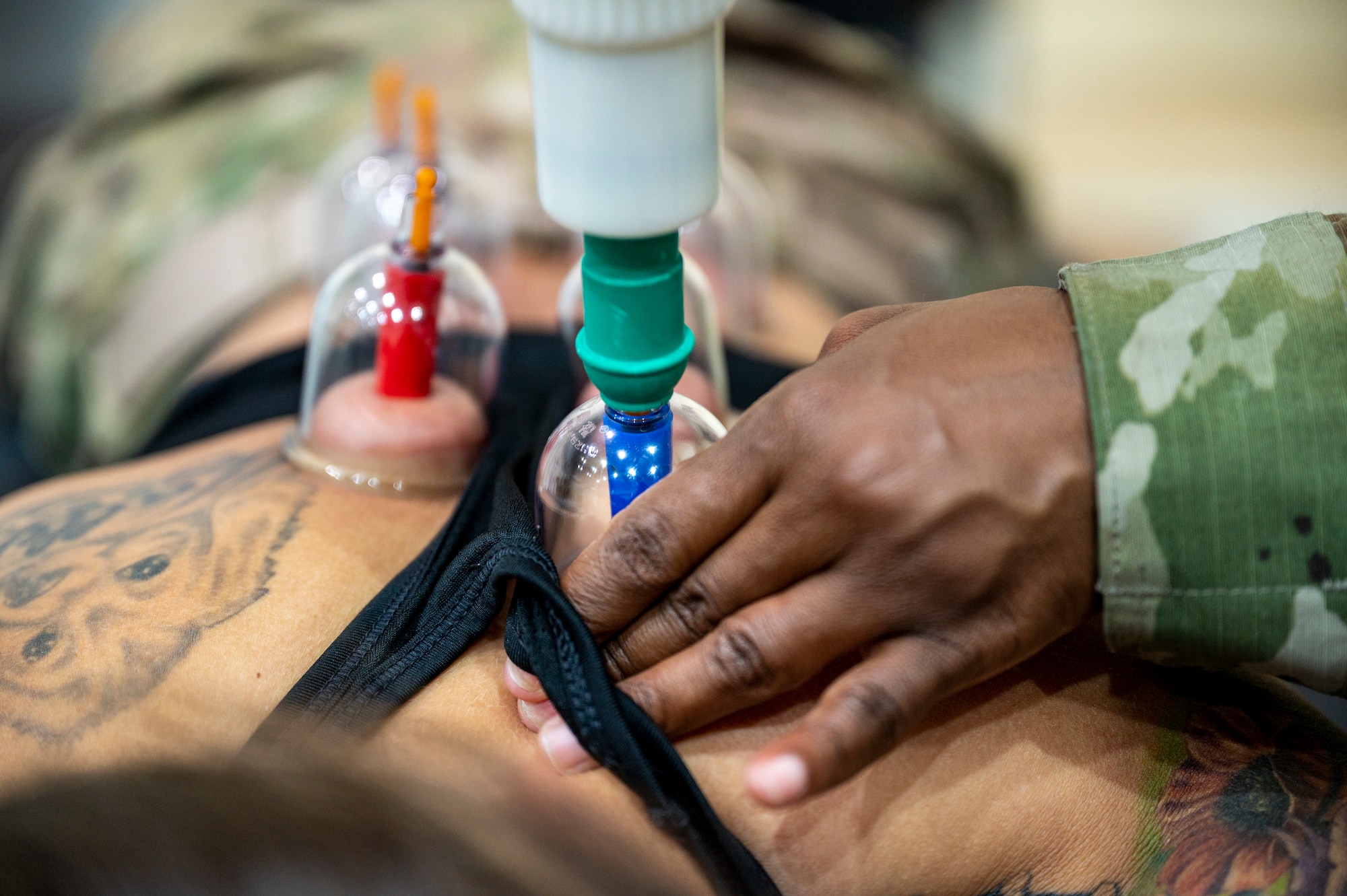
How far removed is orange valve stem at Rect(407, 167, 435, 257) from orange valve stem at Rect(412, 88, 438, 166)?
25 cm

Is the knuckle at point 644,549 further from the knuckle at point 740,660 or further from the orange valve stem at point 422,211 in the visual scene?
the orange valve stem at point 422,211

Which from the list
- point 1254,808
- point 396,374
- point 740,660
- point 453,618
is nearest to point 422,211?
point 396,374

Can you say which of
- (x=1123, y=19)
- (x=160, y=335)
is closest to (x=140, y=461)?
(x=160, y=335)

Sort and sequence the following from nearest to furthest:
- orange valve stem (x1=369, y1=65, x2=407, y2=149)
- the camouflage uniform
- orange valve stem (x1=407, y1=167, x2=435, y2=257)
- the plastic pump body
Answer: the plastic pump body < orange valve stem (x1=407, y1=167, x2=435, y2=257) < orange valve stem (x1=369, y1=65, x2=407, y2=149) < the camouflage uniform

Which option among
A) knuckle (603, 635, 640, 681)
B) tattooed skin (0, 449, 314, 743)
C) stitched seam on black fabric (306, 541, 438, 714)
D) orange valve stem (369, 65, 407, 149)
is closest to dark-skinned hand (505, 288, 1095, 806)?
knuckle (603, 635, 640, 681)

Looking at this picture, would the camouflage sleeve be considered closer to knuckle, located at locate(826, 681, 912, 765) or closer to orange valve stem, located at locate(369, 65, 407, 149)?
knuckle, located at locate(826, 681, 912, 765)

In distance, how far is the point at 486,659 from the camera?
0.74 m

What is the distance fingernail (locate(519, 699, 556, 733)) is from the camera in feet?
2.28

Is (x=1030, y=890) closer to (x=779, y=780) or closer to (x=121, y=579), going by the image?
(x=779, y=780)

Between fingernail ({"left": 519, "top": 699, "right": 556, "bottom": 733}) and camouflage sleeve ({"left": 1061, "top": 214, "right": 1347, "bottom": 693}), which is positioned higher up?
camouflage sleeve ({"left": 1061, "top": 214, "right": 1347, "bottom": 693})

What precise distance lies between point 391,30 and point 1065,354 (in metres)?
1.36

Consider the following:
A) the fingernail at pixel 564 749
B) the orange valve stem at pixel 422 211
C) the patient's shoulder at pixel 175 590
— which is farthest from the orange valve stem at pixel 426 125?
the fingernail at pixel 564 749

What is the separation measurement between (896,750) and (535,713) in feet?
0.71

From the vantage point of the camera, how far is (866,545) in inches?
24.4
